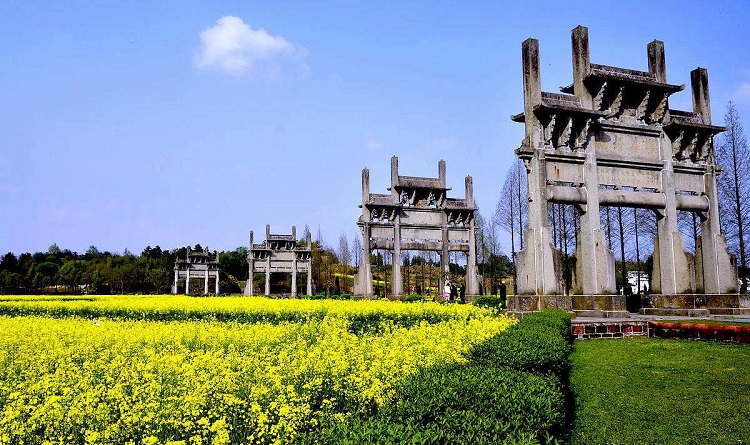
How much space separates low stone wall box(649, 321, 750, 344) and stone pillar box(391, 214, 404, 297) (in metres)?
14.9

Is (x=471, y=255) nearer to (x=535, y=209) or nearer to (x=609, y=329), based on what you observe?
(x=535, y=209)

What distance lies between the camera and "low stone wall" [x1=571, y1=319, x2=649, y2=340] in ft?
39.3

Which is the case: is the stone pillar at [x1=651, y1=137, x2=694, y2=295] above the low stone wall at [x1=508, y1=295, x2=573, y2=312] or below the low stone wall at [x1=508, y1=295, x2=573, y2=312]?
above

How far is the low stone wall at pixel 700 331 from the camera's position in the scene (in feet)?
33.7

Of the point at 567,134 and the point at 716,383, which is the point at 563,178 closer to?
the point at 567,134

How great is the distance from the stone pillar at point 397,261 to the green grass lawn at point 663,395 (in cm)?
1636

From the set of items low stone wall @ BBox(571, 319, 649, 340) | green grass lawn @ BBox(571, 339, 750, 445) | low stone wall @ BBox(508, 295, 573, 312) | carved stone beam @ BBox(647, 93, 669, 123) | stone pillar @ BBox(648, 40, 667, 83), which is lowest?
green grass lawn @ BBox(571, 339, 750, 445)

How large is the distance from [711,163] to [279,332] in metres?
15.1

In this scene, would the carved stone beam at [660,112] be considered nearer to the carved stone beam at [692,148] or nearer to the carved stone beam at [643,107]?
the carved stone beam at [643,107]

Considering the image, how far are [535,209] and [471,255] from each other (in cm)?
1513

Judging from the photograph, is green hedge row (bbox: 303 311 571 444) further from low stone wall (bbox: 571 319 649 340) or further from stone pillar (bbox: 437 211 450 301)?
stone pillar (bbox: 437 211 450 301)

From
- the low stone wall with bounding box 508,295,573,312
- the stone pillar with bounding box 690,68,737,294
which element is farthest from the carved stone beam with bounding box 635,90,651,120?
the low stone wall with bounding box 508,295,573,312

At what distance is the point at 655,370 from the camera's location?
7.99 metres

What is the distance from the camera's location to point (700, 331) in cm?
1107
